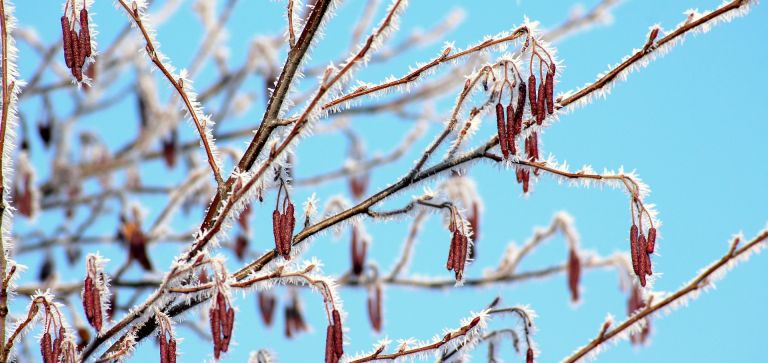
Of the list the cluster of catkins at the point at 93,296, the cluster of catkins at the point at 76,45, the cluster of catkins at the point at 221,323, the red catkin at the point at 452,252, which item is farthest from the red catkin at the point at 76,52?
→ the red catkin at the point at 452,252

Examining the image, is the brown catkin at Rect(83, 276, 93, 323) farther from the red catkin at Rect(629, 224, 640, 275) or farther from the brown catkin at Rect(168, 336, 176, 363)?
the red catkin at Rect(629, 224, 640, 275)

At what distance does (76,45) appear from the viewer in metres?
2.13

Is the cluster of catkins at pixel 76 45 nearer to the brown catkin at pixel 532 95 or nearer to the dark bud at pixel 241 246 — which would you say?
the brown catkin at pixel 532 95

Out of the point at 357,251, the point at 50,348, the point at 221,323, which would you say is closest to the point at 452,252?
the point at 221,323

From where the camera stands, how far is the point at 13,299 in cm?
218

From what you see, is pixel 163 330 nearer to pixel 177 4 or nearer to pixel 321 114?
pixel 321 114

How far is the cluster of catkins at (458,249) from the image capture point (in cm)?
222

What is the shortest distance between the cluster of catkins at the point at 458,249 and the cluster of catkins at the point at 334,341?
370 millimetres

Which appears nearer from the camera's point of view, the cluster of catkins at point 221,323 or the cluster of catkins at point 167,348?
the cluster of catkins at point 221,323

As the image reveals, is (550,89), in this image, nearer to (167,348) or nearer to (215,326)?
(215,326)

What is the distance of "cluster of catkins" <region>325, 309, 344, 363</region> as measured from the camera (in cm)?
197

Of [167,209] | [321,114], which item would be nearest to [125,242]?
[167,209]

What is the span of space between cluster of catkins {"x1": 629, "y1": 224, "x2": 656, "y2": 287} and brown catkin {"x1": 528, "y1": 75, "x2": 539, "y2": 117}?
386mm

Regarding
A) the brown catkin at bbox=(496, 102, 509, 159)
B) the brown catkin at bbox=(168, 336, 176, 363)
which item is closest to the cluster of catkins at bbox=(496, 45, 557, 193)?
the brown catkin at bbox=(496, 102, 509, 159)
